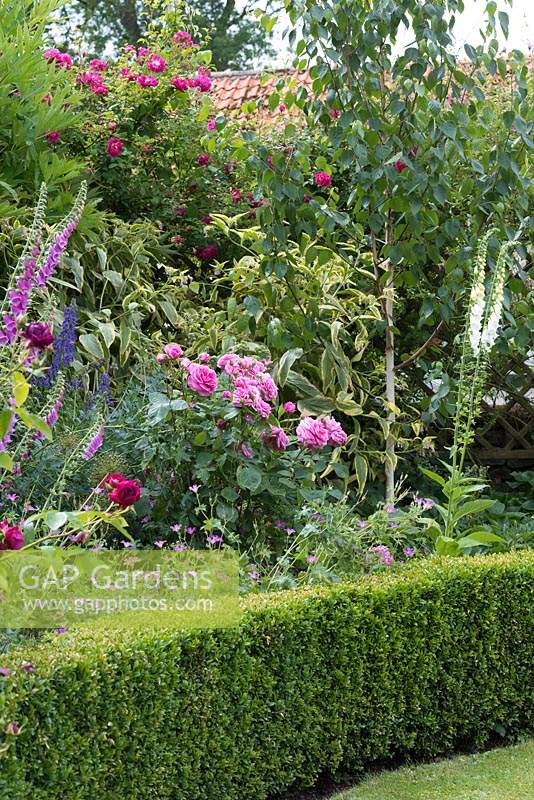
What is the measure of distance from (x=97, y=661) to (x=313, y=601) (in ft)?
2.84

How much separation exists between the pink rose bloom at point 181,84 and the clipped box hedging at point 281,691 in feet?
12.1

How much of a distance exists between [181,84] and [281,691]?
13.8ft

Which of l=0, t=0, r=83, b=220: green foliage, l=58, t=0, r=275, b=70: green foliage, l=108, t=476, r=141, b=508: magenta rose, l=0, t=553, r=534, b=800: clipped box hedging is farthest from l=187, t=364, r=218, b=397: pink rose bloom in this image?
l=58, t=0, r=275, b=70: green foliage

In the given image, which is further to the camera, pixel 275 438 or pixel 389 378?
pixel 389 378

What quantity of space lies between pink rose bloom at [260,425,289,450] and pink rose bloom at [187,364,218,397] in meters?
0.31

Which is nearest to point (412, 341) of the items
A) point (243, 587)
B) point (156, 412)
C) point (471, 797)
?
point (156, 412)

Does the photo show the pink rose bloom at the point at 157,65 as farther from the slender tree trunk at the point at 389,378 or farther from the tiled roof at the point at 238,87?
the tiled roof at the point at 238,87

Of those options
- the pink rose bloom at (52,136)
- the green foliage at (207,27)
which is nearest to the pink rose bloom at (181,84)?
the pink rose bloom at (52,136)

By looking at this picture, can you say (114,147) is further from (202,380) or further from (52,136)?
(202,380)

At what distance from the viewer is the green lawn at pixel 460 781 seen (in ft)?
10.8

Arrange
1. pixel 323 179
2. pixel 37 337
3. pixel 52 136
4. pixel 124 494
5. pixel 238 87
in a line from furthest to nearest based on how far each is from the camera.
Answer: pixel 238 87, pixel 52 136, pixel 323 179, pixel 124 494, pixel 37 337

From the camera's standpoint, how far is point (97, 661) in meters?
2.68

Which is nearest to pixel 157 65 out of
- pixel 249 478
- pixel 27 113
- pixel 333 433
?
pixel 27 113

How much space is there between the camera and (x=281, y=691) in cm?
322
